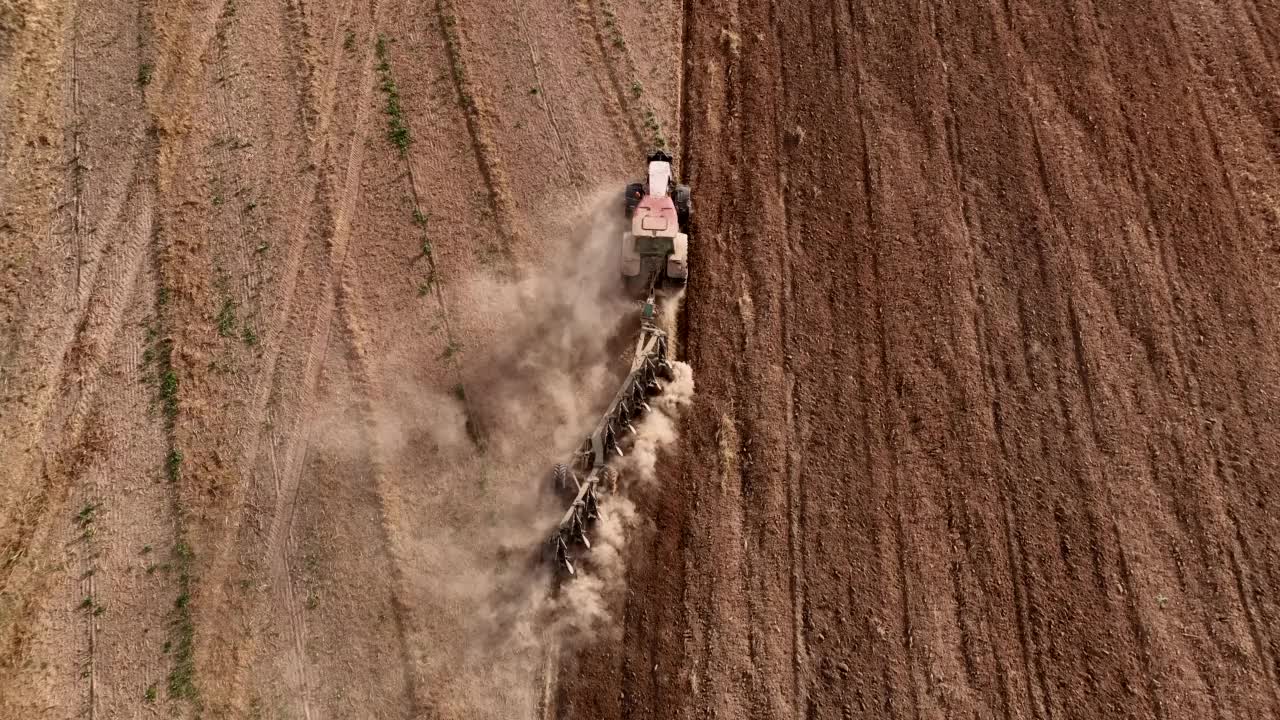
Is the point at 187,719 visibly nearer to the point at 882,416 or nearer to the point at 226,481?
the point at 226,481

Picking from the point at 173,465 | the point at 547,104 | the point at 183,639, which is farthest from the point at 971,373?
the point at 173,465

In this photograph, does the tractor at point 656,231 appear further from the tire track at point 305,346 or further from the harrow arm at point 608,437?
the tire track at point 305,346

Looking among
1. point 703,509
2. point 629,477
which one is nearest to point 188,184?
point 629,477

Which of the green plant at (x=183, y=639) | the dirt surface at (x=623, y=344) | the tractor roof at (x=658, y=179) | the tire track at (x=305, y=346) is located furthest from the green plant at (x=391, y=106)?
the green plant at (x=183, y=639)

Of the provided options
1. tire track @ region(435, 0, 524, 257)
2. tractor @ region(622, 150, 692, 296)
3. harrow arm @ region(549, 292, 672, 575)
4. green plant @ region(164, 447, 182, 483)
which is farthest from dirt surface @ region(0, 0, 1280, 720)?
tractor @ region(622, 150, 692, 296)

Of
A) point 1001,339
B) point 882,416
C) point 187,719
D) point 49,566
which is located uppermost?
point 1001,339

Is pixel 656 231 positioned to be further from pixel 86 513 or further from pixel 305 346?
pixel 86 513
